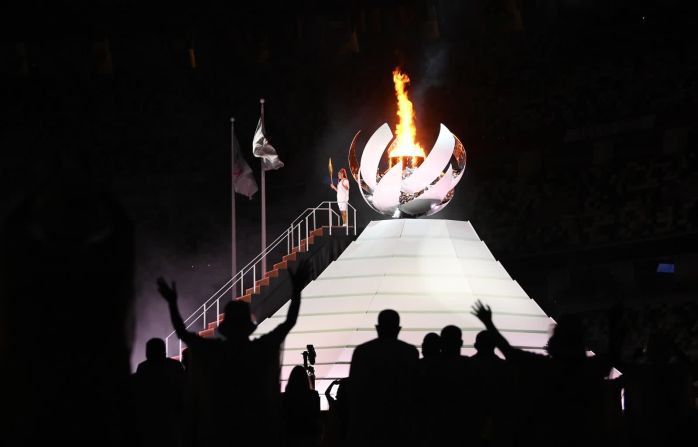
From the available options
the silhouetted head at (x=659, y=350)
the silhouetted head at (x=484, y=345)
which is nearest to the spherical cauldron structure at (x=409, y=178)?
the silhouetted head at (x=659, y=350)

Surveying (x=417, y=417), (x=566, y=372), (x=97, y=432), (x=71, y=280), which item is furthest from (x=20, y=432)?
(x=417, y=417)

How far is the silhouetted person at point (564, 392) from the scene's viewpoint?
738cm

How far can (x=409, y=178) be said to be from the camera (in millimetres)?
22094

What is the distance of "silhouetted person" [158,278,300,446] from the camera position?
297 inches

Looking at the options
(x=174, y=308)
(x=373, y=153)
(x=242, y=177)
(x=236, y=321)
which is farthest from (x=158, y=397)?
(x=242, y=177)

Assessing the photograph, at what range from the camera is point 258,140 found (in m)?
27.8

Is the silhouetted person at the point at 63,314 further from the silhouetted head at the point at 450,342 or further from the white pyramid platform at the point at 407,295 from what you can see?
the white pyramid platform at the point at 407,295

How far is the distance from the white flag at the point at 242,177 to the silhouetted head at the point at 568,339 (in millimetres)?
21573

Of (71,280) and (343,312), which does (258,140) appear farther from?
(71,280)

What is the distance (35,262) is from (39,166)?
1288 inches

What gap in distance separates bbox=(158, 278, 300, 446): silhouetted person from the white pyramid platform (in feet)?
37.9

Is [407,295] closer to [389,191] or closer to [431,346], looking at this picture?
[389,191]

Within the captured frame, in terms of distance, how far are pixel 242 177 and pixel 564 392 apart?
21.9 meters

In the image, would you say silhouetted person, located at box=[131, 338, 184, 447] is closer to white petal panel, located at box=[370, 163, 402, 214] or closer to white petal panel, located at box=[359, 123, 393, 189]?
white petal panel, located at box=[370, 163, 402, 214]
